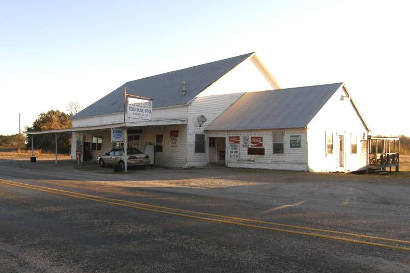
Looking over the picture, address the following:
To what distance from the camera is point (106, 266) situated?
508cm

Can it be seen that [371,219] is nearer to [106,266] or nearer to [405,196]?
[405,196]

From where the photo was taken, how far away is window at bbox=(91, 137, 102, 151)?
3574 centimetres

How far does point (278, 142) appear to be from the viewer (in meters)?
23.0

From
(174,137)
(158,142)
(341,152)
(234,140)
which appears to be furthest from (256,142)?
(158,142)

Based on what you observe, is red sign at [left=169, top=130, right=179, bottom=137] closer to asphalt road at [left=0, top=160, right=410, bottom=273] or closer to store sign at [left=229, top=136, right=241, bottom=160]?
store sign at [left=229, top=136, right=241, bottom=160]

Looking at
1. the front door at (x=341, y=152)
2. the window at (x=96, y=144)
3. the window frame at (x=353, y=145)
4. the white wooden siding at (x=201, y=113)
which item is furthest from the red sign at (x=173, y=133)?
the window frame at (x=353, y=145)

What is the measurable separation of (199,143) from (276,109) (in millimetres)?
6094

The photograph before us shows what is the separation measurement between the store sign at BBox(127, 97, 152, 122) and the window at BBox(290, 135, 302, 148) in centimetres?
917

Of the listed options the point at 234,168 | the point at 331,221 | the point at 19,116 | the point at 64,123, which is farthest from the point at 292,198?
the point at 19,116

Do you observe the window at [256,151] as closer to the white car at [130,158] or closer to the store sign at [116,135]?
the white car at [130,158]

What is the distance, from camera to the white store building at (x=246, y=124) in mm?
22594

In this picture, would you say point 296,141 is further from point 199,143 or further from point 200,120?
point 200,120

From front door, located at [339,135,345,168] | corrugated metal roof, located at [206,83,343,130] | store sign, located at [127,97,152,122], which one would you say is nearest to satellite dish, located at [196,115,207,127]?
corrugated metal roof, located at [206,83,343,130]

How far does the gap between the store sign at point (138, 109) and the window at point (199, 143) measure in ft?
15.4
